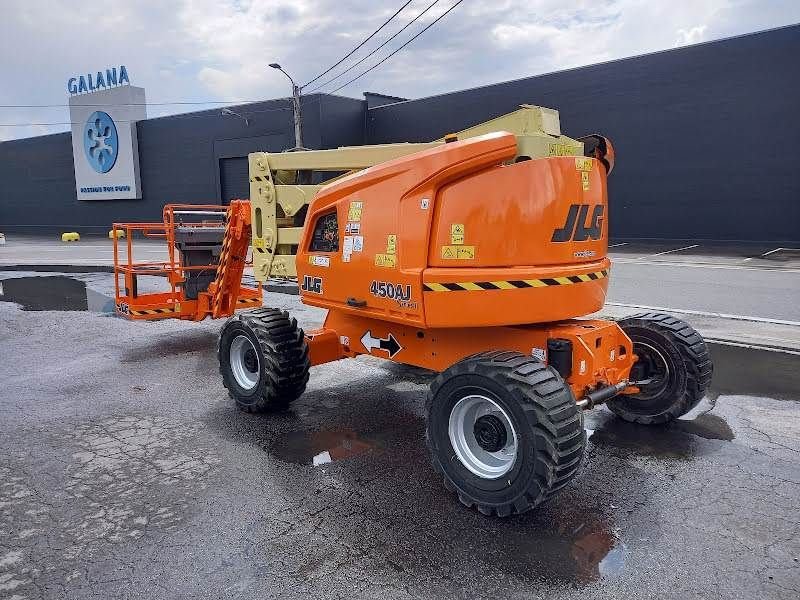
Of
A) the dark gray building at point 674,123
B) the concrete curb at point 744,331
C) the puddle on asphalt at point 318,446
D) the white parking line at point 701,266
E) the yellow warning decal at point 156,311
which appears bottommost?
the puddle on asphalt at point 318,446

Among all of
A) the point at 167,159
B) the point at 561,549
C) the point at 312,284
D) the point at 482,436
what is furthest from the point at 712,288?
the point at 167,159

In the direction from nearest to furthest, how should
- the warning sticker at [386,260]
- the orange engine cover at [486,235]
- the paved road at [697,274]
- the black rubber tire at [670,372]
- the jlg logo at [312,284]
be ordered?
1. the orange engine cover at [486,235]
2. the warning sticker at [386,260]
3. the black rubber tire at [670,372]
4. the jlg logo at [312,284]
5. the paved road at [697,274]

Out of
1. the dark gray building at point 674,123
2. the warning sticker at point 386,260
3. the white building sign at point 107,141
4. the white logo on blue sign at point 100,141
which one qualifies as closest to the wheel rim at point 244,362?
the warning sticker at point 386,260

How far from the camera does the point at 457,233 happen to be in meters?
4.21

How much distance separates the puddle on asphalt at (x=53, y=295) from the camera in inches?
475

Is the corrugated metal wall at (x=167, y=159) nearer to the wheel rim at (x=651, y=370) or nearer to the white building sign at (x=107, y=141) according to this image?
the white building sign at (x=107, y=141)

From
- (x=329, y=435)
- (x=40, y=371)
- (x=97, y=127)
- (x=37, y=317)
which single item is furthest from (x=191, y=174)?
(x=329, y=435)

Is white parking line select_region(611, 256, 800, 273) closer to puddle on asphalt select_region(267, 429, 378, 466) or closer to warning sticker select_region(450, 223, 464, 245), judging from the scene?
puddle on asphalt select_region(267, 429, 378, 466)

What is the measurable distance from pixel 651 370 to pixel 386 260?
253cm

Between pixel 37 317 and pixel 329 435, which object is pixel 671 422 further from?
pixel 37 317

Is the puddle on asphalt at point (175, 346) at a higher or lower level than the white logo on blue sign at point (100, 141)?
lower

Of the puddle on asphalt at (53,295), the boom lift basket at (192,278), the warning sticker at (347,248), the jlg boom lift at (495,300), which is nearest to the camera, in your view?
the jlg boom lift at (495,300)

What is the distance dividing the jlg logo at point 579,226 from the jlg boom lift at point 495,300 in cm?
1

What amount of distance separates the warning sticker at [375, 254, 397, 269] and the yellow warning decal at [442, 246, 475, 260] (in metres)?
0.42
